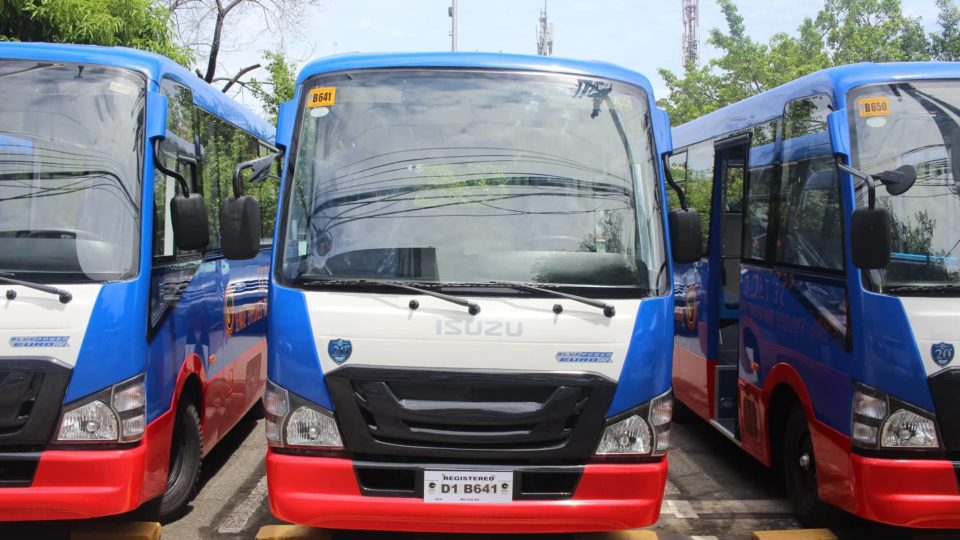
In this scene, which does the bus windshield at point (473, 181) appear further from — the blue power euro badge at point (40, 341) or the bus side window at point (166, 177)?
the blue power euro badge at point (40, 341)

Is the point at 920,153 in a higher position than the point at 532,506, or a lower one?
higher

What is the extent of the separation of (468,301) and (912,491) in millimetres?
2531

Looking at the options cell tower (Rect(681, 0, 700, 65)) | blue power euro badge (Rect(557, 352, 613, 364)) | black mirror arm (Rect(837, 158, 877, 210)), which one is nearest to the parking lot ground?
blue power euro badge (Rect(557, 352, 613, 364))

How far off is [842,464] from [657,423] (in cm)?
123

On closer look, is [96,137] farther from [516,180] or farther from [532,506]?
[532,506]

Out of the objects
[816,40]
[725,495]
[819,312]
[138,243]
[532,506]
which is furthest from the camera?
[816,40]

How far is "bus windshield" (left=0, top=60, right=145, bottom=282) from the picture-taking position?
475 centimetres

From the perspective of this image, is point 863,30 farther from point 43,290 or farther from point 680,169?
point 43,290

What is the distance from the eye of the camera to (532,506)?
4.24 meters

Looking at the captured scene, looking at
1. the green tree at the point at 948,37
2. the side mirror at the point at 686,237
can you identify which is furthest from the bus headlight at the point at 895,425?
the green tree at the point at 948,37

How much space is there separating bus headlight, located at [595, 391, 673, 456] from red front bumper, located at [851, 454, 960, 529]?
46.3 inches

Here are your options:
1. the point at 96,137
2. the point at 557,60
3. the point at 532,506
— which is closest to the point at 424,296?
the point at 532,506

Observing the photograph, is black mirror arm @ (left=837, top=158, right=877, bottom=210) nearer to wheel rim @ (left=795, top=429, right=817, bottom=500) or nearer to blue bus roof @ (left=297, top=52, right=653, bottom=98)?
blue bus roof @ (left=297, top=52, right=653, bottom=98)

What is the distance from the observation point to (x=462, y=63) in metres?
4.80
